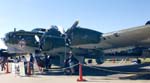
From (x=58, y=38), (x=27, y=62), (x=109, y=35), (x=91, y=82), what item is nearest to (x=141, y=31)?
(x=109, y=35)

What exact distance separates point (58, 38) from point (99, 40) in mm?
2981

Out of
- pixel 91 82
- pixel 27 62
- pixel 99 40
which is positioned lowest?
pixel 91 82

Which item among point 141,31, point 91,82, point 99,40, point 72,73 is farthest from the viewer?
point 99,40

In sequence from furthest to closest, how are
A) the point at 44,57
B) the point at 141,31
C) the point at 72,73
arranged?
the point at 44,57 < the point at 72,73 < the point at 141,31

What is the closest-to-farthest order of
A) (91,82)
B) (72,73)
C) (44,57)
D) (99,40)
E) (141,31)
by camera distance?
(91,82)
(141,31)
(72,73)
(99,40)
(44,57)

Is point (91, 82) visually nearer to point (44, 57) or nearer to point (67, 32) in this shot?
point (67, 32)

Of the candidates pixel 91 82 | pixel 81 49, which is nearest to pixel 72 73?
pixel 81 49

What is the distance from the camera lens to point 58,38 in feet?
67.3

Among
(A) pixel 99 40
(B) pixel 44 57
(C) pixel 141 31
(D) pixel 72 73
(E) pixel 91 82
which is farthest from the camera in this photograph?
(B) pixel 44 57

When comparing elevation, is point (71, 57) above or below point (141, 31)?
below

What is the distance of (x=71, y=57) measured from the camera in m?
18.5

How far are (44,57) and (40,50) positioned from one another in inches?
95.6

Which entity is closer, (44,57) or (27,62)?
(27,62)

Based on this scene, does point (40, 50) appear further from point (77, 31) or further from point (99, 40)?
point (99, 40)
